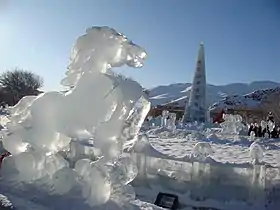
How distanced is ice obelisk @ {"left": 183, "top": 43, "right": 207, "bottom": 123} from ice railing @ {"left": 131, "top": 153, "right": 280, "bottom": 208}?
103 ft

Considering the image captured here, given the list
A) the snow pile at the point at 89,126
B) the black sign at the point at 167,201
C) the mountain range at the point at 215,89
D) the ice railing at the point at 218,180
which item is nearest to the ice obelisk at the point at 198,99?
the ice railing at the point at 218,180

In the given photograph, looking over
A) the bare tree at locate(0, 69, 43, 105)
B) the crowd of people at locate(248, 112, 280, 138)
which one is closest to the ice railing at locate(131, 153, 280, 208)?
the crowd of people at locate(248, 112, 280, 138)

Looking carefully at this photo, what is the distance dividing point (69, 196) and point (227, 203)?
435 cm

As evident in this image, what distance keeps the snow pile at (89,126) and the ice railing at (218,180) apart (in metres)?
3.67

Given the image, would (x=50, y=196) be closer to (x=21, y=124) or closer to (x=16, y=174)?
(x=16, y=174)

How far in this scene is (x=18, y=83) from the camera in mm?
59719

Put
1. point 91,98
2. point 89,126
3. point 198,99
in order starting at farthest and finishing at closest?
point 198,99 < point 89,126 < point 91,98

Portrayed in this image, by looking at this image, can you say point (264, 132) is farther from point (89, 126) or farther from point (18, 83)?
point (18, 83)

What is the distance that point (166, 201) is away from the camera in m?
9.20

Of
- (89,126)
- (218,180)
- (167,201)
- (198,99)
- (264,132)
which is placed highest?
(198,99)

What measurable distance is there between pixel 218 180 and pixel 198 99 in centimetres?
3313

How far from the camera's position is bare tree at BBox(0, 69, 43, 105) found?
56781 millimetres

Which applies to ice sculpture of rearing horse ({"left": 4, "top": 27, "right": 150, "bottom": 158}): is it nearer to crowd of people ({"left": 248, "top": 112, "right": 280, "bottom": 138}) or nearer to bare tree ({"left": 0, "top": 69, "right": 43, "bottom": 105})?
crowd of people ({"left": 248, "top": 112, "right": 280, "bottom": 138})

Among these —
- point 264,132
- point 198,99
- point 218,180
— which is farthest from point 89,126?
point 198,99
